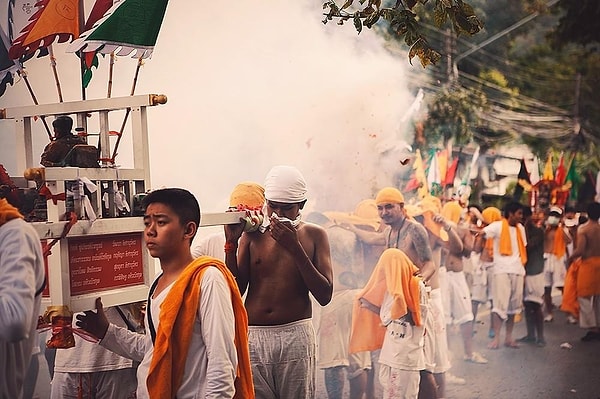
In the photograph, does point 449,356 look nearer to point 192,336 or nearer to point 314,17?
point 314,17

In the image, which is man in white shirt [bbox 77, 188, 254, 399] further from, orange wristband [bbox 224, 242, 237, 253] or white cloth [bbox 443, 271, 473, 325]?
white cloth [bbox 443, 271, 473, 325]

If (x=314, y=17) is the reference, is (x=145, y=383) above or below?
below

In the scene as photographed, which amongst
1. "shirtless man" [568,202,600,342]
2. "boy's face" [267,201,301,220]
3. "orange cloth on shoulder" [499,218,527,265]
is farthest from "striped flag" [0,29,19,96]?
"shirtless man" [568,202,600,342]

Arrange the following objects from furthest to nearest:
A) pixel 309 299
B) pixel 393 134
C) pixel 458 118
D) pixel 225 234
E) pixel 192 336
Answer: pixel 458 118 < pixel 393 134 < pixel 309 299 < pixel 225 234 < pixel 192 336

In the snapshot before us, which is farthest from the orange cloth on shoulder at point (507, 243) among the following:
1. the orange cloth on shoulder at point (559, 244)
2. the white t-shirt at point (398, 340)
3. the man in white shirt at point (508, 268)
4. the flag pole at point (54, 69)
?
the flag pole at point (54, 69)

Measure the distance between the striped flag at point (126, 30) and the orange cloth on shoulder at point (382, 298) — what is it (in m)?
1.88

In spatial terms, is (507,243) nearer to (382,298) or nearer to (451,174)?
(451,174)

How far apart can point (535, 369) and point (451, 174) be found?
1284 millimetres

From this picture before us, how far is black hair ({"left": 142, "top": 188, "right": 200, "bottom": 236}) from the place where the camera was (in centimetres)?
320

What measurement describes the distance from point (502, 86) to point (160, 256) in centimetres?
304

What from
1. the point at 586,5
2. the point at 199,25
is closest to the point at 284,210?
the point at 199,25

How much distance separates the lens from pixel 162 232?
3.17 meters

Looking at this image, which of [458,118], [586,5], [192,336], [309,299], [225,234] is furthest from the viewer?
[586,5]

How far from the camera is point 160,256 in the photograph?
10.4ft
